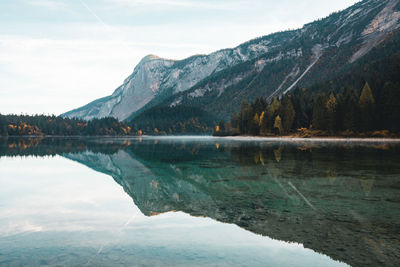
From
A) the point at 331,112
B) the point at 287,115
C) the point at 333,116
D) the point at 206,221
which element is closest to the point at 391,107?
Answer: the point at 333,116

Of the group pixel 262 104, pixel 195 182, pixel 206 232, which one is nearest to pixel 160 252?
pixel 206 232

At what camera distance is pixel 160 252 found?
11.6 meters

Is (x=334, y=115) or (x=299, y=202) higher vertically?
(x=334, y=115)

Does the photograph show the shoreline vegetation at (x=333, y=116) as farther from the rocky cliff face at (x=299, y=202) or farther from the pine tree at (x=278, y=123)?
the rocky cliff face at (x=299, y=202)

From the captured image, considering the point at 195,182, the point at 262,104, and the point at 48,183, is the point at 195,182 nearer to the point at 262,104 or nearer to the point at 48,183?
the point at 48,183

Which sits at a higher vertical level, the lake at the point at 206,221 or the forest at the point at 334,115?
the forest at the point at 334,115

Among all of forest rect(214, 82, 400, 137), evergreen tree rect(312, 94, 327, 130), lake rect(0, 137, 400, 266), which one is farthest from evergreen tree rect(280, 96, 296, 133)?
lake rect(0, 137, 400, 266)

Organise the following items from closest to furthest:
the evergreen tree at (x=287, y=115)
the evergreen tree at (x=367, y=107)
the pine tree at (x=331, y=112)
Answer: the evergreen tree at (x=367, y=107), the pine tree at (x=331, y=112), the evergreen tree at (x=287, y=115)

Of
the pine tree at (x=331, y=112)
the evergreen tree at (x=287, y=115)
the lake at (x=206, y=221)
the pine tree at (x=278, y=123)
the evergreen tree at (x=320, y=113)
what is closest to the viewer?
the lake at (x=206, y=221)

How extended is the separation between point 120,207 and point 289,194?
11.5 meters

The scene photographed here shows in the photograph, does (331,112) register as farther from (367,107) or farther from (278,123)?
(278,123)

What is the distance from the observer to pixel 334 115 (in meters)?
108

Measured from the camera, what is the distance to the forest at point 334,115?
9569cm

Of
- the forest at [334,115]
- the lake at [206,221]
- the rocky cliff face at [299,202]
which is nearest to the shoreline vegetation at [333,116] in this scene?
the forest at [334,115]
